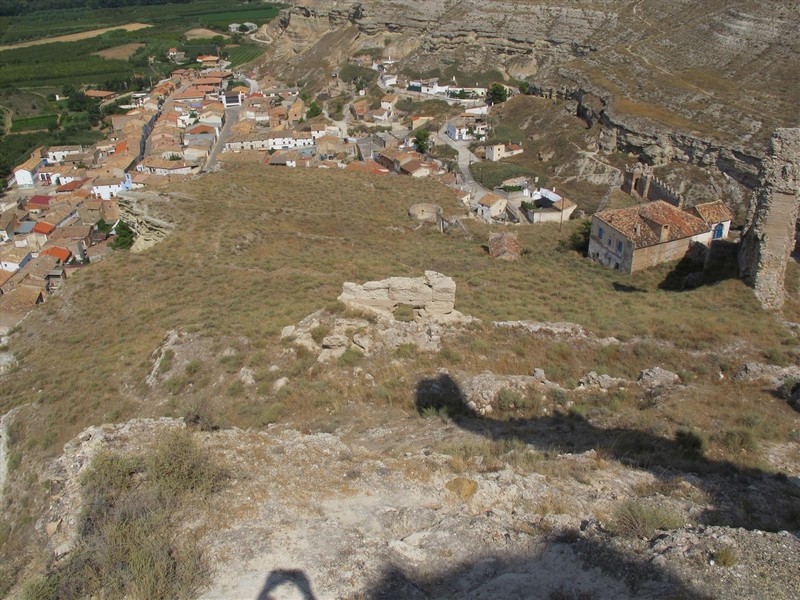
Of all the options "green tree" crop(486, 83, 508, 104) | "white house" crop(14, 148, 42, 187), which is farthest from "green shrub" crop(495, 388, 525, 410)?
"white house" crop(14, 148, 42, 187)

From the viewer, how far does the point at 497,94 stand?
220ft

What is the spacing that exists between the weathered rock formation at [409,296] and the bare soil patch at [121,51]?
12151 cm

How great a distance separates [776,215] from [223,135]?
64.3m

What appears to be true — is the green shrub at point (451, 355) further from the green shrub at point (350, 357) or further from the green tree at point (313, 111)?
the green tree at point (313, 111)

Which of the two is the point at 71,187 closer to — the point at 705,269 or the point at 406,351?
the point at 406,351

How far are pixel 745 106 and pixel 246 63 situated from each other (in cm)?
8747

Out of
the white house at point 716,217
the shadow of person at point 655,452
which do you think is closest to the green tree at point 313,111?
the white house at point 716,217

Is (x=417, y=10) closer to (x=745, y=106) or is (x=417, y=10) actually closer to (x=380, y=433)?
(x=745, y=106)

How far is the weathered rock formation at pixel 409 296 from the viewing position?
1355 centimetres

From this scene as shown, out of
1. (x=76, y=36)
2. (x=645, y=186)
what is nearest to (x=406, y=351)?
(x=645, y=186)

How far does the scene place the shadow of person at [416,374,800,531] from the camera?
718cm

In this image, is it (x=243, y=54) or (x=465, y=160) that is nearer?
(x=465, y=160)

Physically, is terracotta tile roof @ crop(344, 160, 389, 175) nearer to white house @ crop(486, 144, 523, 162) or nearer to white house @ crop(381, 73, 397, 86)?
white house @ crop(486, 144, 523, 162)

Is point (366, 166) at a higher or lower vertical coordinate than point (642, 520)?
lower
